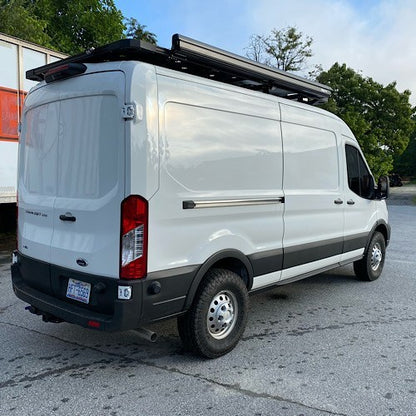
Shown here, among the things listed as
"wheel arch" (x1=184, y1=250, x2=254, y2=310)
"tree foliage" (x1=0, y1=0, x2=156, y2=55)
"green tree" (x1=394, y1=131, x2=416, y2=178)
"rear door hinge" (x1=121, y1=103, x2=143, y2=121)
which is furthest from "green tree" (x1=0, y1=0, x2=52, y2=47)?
"green tree" (x1=394, y1=131, x2=416, y2=178)

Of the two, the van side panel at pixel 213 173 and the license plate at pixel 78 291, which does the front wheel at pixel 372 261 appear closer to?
the van side panel at pixel 213 173

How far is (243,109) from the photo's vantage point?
3.91 metres

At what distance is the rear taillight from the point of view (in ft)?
9.92

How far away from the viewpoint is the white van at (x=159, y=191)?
10.1ft

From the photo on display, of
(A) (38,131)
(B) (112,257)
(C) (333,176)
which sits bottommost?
(B) (112,257)

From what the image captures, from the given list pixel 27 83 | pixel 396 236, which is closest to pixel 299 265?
pixel 27 83

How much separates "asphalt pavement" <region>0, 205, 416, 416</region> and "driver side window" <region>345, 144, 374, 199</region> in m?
1.56

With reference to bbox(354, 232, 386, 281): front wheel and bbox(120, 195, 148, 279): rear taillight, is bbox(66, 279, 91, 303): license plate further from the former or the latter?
bbox(354, 232, 386, 281): front wheel

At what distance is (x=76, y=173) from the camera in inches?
133

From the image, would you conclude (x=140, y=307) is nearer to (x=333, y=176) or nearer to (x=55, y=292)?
(x=55, y=292)

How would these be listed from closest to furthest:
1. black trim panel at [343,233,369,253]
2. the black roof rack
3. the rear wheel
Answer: the black roof rack < the rear wheel < black trim panel at [343,233,369,253]

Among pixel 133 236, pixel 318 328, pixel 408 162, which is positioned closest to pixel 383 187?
pixel 318 328

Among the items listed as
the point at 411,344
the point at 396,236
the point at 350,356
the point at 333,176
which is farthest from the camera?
the point at 396,236

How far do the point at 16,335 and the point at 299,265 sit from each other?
9.66ft
